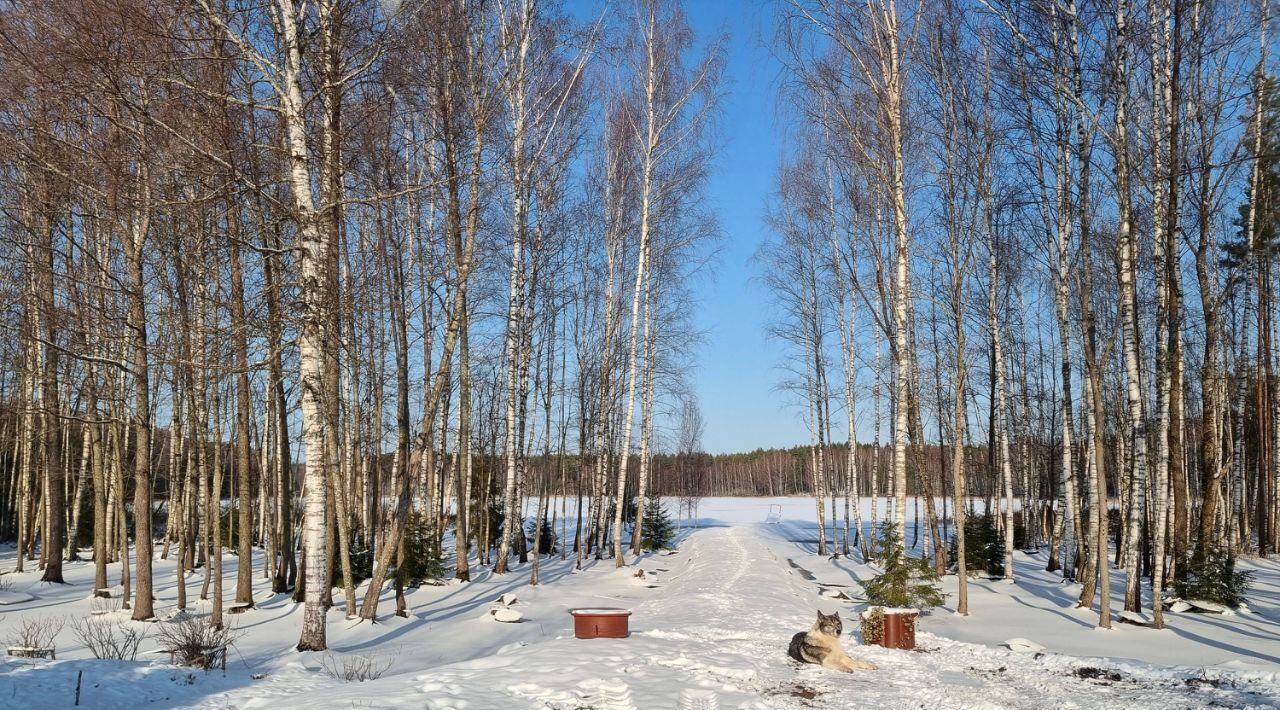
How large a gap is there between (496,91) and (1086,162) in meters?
8.34

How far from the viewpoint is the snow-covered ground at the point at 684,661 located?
631 cm

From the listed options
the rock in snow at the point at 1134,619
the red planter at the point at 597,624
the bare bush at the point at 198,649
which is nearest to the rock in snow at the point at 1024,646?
the rock in snow at the point at 1134,619

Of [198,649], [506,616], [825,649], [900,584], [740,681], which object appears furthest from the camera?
[900,584]

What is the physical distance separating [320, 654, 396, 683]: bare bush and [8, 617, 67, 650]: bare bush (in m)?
2.78

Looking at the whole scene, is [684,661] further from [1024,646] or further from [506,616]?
[1024,646]

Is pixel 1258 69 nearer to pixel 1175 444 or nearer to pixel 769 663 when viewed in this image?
pixel 1175 444

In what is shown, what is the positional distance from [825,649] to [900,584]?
10.7 feet

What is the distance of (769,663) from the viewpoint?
27.8 feet

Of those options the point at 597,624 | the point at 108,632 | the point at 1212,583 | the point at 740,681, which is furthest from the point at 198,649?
the point at 1212,583

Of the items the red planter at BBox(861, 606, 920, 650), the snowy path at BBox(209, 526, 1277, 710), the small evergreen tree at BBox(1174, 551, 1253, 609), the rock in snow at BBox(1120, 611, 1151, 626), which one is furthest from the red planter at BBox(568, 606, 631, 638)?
the small evergreen tree at BBox(1174, 551, 1253, 609)

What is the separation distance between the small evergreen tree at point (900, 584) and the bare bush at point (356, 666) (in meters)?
6.78

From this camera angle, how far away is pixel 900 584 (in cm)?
1122

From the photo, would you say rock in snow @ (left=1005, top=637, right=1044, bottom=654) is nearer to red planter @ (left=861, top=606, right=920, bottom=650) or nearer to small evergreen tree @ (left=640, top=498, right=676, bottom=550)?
red planter @ (left=861, top=606, right=920, bottom=650)

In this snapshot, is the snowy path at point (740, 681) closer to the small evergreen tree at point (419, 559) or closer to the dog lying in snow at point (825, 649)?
the dog lying in snow at point (825, 649)
